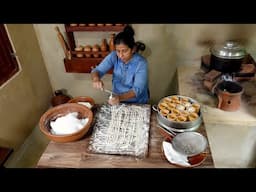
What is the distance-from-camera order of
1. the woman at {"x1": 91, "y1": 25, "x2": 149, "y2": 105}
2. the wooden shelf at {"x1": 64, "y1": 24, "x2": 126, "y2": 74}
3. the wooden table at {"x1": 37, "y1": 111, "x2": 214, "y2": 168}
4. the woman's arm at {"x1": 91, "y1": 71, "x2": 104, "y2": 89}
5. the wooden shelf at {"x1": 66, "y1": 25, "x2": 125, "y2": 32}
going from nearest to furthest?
1. the wooden table at {"x1": 37, "y1": 111, "x2": 214, "y2": 168}
2. the woman at {"x1": 91, "y1": 25, "x2": 149, "y2": 105}
3. the woman's arm at {"x1": 91, "y1": 71, "x2": 104, "y2": 89}
4. the wooden shelf at {"x1": 66, "y1": 25, "x2": 125, "y2": 32}
5. the wooden shelf at {"x1": 64, "y1": 24, "x2": 126, "y2": 74}

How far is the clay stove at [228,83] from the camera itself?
55.2 inches

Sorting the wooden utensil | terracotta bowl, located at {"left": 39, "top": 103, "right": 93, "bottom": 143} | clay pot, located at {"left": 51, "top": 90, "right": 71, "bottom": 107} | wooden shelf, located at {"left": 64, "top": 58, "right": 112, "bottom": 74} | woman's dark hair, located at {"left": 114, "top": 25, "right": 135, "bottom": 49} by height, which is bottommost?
clay pot, located at {"left": 51, "top": 90, "right": 71, "bottom": 107}

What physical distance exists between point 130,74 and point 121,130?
1.70ft

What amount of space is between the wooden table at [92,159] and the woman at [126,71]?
361 millimetres

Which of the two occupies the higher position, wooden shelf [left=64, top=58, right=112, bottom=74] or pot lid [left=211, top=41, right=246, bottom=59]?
pot lid [left=211, top=41, right=246, bottom=59]

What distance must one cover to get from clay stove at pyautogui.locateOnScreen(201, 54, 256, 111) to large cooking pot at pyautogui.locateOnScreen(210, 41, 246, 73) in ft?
0.12

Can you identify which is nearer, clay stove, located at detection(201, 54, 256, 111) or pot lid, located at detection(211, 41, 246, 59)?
clay stove, located at detection(201, 54, 256, 111)

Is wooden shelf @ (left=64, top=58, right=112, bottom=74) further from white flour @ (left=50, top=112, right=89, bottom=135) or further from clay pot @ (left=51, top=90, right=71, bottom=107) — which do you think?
white flour @ (left=50, top=112, right=89, bottom=135)

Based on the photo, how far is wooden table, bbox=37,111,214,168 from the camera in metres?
1.07

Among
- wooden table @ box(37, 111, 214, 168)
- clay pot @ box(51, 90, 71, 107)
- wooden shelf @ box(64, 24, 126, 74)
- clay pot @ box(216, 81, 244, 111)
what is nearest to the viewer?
wooden table @ box(37, 111, 214, 168)

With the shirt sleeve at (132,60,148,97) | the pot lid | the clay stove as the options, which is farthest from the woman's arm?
the pot lid
